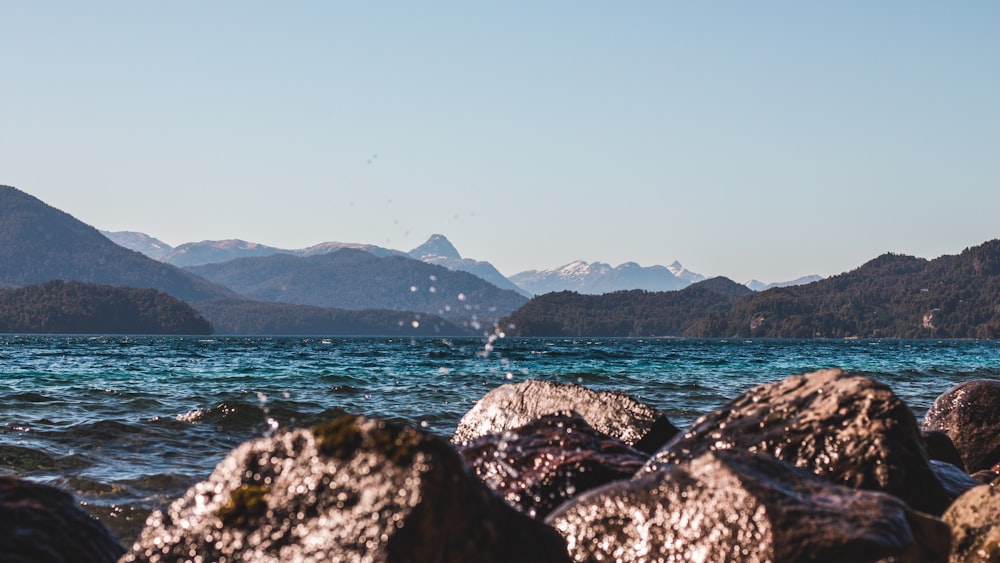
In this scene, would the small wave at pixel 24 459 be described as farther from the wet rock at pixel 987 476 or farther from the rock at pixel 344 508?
the wet rock at pixel 987 476

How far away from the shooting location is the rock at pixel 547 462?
785 cm

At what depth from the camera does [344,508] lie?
4.62 meters

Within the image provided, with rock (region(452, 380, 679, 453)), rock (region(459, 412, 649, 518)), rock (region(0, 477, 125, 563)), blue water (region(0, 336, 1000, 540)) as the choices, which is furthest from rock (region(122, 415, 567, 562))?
rock (region(452, 380, 679, 453))

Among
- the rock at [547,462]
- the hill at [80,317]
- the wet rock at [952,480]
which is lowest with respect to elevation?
the wet rock at [952,480]

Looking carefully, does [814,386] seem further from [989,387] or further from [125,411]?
[125,411]

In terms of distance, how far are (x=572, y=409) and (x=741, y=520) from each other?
525cm

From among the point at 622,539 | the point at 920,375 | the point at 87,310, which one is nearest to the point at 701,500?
the point at 622,539

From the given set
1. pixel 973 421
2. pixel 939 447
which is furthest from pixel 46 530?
pixel 973 421

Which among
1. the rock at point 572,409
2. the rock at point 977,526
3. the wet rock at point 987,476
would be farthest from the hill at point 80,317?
the rock at point 977,526

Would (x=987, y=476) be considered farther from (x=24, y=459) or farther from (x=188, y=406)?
(x=188, y=406)

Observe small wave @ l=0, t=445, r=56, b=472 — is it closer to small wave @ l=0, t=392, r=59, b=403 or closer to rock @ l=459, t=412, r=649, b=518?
rock @ l=459, t=412, r=649, b=518

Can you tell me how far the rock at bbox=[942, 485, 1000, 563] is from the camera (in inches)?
264

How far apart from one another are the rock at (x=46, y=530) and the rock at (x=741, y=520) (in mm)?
2865

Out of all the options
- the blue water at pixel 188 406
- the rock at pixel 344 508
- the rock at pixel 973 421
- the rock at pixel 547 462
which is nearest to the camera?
the rock at pixel 344 508
